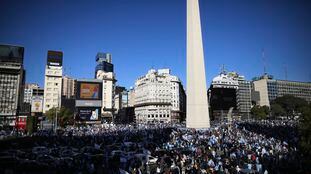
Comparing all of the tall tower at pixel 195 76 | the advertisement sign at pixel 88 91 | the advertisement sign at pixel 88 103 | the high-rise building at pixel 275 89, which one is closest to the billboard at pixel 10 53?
the advertisement sign at pixel 88 91

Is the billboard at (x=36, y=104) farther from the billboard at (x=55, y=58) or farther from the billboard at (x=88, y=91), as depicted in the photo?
the billboard at (x=55, y=58)

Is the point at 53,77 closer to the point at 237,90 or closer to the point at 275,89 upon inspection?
the point at 237,90

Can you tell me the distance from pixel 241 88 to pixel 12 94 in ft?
352

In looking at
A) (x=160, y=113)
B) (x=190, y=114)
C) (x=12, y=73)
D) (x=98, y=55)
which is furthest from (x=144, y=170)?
(x=98, y=55)

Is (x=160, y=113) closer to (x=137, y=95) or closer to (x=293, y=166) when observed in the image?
(x=137, y=95)

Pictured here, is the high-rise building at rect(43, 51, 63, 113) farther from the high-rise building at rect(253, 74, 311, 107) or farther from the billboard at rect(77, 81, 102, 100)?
the high-rise building at rect(253, 74, 311, 107)

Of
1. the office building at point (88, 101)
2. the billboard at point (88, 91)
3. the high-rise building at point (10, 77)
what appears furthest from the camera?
the high-rise building at point (10, 77)

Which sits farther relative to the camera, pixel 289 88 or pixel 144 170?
pixel 289 88

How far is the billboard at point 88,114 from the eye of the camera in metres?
63.0

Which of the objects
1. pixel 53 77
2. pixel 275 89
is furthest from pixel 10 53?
pixel 275 89

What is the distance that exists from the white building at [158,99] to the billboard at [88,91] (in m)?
32.0

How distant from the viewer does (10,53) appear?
3196 inches

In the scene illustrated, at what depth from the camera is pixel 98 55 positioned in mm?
148500

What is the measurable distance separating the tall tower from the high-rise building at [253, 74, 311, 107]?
11206 cm
